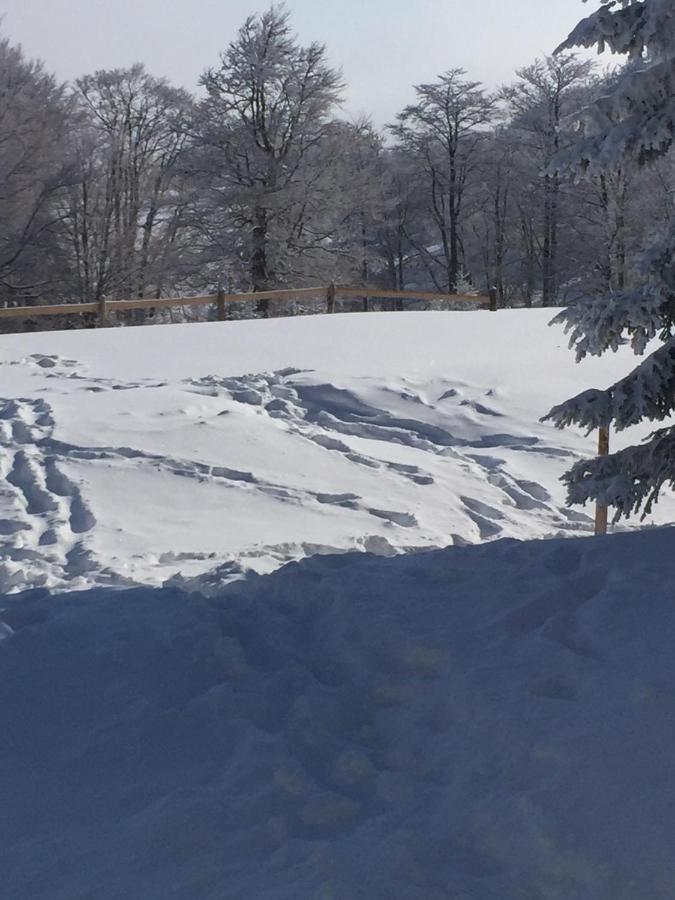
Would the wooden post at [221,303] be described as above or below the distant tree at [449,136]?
below

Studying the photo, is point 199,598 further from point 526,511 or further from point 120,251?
point 120,251

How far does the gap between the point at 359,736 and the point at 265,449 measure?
7.29m

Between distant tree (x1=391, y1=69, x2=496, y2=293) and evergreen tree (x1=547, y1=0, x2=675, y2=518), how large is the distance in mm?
34052

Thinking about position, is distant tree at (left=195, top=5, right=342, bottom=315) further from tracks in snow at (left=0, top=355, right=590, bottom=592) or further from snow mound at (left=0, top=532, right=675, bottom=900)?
→ snow mound at (left=0, top=532, right=675, bottom=900)

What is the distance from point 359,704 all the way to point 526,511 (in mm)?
6184

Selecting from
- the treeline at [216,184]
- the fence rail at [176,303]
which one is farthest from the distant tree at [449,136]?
the fence rail at [176,303]

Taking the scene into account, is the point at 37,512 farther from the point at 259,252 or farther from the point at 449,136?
the point at 449,136

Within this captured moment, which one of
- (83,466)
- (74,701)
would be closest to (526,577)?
(74,701)

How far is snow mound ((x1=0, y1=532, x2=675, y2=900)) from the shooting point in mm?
3596

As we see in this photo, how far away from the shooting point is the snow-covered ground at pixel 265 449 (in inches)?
335

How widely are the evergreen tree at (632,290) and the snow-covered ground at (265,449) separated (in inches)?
105

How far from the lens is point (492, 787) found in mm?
3896

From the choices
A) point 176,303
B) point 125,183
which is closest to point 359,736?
point 176,303

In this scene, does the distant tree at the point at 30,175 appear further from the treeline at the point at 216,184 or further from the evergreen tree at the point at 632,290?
the evergreen tree at the point at 632,290
